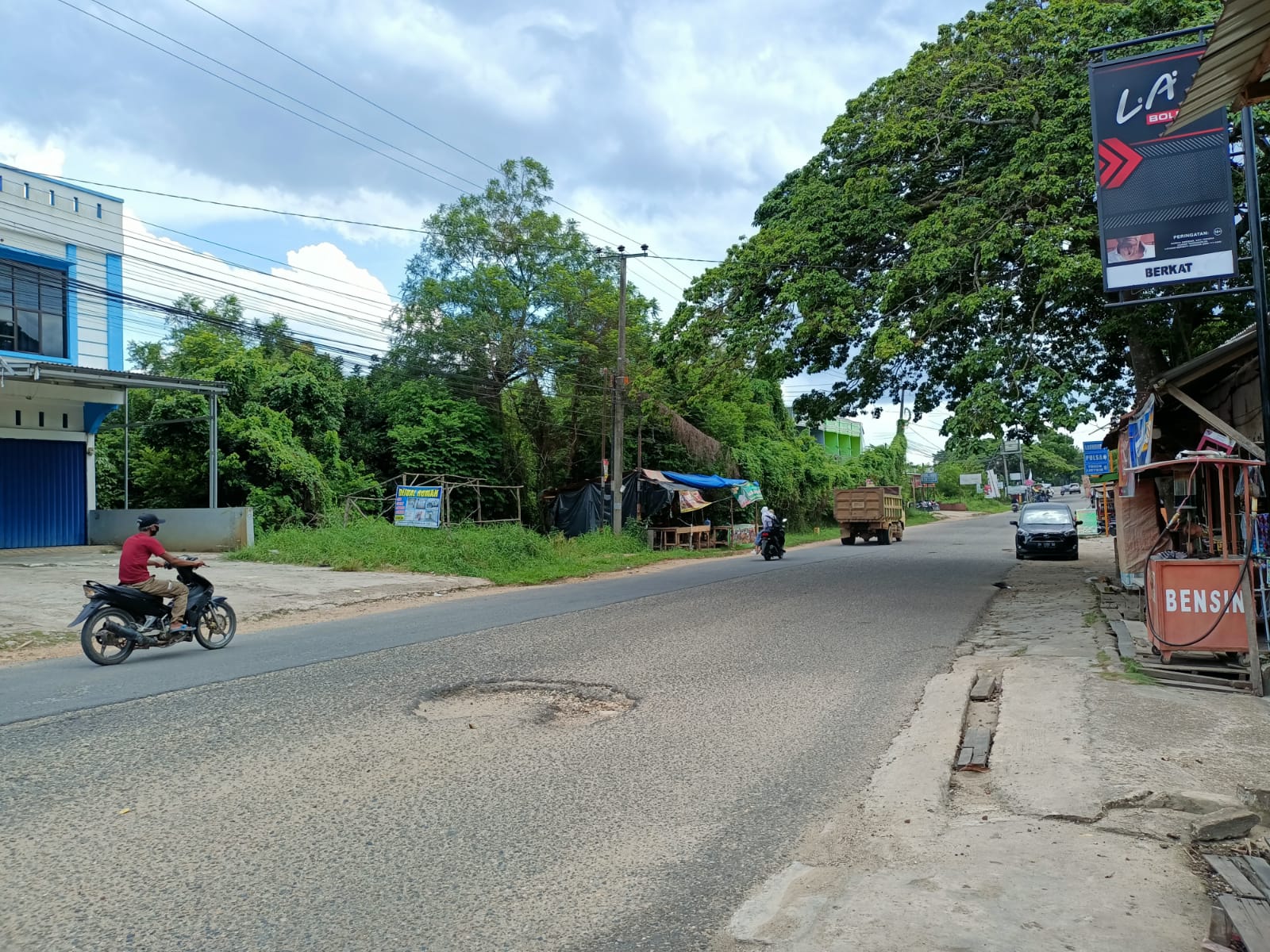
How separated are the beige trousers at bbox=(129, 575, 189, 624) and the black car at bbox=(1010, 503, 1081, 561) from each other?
70.4 feet

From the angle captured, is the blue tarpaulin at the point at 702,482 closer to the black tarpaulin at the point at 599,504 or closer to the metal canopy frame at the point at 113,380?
the black tarpaulin at the point at 599,504

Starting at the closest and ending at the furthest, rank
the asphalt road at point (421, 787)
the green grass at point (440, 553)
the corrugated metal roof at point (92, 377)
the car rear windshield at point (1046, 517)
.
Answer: the asphalt road at point (421, 787) < the corrugated metal roof at point (92, 377) < the green grass at point (440, 553) < the car rear windshield at point (1046, 517)

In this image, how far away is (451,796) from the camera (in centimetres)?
474

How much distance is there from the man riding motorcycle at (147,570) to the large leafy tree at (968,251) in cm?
1065

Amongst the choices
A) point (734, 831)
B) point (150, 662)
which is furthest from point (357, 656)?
point (734, 831)

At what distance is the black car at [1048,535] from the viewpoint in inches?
934

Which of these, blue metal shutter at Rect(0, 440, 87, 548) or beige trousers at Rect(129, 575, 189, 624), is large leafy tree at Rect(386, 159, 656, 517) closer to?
blue metal shutter at Rect(0, 440, 87, 548)

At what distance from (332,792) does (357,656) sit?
4.37 m

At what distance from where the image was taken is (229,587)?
15.2 metres

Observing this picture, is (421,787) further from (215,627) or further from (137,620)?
(215,627)

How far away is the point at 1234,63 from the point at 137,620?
10164 mm

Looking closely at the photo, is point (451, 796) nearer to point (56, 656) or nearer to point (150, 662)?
point (150, 662)

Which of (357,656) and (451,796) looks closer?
(451,796)

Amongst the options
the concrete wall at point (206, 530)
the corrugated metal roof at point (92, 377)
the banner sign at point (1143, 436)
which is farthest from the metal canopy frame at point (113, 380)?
the banner sign at point (1143, 436)
